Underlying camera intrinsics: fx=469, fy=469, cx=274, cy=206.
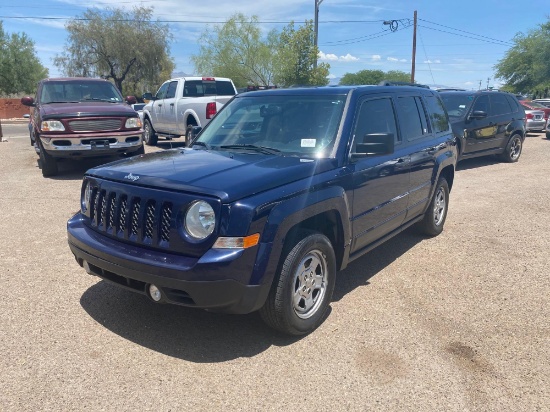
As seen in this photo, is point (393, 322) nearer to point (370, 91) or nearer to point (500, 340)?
point (500, 340)

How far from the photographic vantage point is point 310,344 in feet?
11.4

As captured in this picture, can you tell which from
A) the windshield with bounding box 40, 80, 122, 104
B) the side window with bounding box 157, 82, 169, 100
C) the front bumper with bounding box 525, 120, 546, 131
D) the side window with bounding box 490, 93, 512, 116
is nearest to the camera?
the windshield with bounding box 40, 80, 122, 104

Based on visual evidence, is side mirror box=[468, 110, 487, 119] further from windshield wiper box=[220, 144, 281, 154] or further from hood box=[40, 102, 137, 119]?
windshield wiper box=[220, 144, 281, 154]

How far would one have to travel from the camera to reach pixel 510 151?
12.5 metres

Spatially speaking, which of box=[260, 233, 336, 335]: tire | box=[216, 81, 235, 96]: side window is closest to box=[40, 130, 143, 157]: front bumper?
box=[216, 81, 235, 96]: side window

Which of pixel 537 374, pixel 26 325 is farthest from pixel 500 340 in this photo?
pixel 26 325

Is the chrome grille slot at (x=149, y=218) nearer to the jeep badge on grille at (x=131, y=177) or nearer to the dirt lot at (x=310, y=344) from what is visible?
the jeep badge on grille at (x=131, y=177)

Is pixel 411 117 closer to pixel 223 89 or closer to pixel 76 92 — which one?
pixel 76 92

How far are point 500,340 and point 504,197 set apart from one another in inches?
221

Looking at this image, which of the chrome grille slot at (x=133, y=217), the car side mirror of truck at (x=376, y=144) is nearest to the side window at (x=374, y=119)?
the car side mirror of truck at (x=376, y=144)

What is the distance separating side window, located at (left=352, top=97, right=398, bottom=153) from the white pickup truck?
24.4 feet

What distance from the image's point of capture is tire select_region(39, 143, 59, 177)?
948 centimetres

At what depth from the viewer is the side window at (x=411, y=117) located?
16.3 feet

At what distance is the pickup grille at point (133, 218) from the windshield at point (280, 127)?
1.17 m
